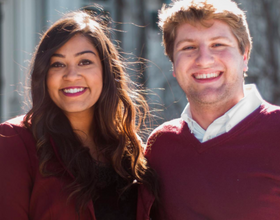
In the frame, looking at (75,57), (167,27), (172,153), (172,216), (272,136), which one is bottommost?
(172,216)

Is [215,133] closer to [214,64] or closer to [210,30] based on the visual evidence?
[214,64]

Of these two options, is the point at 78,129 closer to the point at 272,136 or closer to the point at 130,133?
the point at 130,133

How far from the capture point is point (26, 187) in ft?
7.38

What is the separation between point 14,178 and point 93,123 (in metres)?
0.75

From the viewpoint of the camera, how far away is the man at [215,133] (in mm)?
2268

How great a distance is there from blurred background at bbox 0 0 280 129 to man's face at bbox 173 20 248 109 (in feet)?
9.14

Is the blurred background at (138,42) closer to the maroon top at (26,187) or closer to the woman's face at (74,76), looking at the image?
the woman's face at (74,76)

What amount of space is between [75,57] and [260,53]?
15.1 ft

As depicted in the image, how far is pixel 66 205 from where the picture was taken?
7.53 feet

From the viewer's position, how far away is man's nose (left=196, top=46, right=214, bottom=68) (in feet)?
8.57

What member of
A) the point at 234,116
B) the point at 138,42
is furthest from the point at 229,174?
the point at 138,42

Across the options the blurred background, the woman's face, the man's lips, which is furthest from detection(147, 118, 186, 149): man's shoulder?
the blurred background

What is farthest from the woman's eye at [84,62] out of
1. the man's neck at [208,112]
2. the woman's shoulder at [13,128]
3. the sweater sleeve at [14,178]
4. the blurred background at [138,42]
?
the blurred background at [138,42]

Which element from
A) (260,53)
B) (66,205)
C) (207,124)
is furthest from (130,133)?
(260,53)
